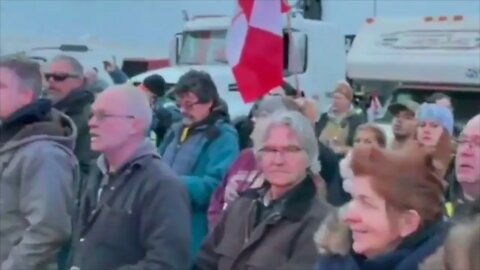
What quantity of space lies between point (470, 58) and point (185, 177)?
809cm

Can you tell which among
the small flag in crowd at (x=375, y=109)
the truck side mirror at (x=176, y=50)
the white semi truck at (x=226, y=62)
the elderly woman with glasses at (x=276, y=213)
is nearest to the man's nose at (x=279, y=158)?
the elderly woman with glasses at (x=276, y=213)

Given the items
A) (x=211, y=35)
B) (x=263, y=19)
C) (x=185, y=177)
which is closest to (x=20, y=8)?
(x=211, y=35)

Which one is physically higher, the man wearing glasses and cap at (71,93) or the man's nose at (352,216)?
the man's nose at (352,216)

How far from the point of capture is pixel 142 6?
78.5ft

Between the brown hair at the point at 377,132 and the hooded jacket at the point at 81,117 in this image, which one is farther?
the hooded jacket at the point at 81,117

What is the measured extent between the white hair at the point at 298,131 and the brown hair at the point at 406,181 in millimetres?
1046

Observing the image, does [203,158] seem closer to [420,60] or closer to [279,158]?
[279,158]

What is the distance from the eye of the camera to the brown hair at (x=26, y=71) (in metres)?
4.95

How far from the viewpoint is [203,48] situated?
685 inches

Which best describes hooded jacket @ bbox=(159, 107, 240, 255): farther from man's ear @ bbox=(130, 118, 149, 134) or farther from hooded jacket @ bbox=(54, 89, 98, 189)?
man's ear @ bbox=(130, 118, 149, 134)

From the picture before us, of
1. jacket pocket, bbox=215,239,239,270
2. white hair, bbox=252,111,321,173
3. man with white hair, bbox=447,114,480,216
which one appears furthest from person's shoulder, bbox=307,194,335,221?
man with white hair, bbox=447,114,480,216

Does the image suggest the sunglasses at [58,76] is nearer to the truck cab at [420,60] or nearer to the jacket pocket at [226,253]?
the jacket pocket at [226,253]

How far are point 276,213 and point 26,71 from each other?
4.64 ft

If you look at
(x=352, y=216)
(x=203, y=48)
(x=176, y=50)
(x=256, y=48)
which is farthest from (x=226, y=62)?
(x=352, y=216)
